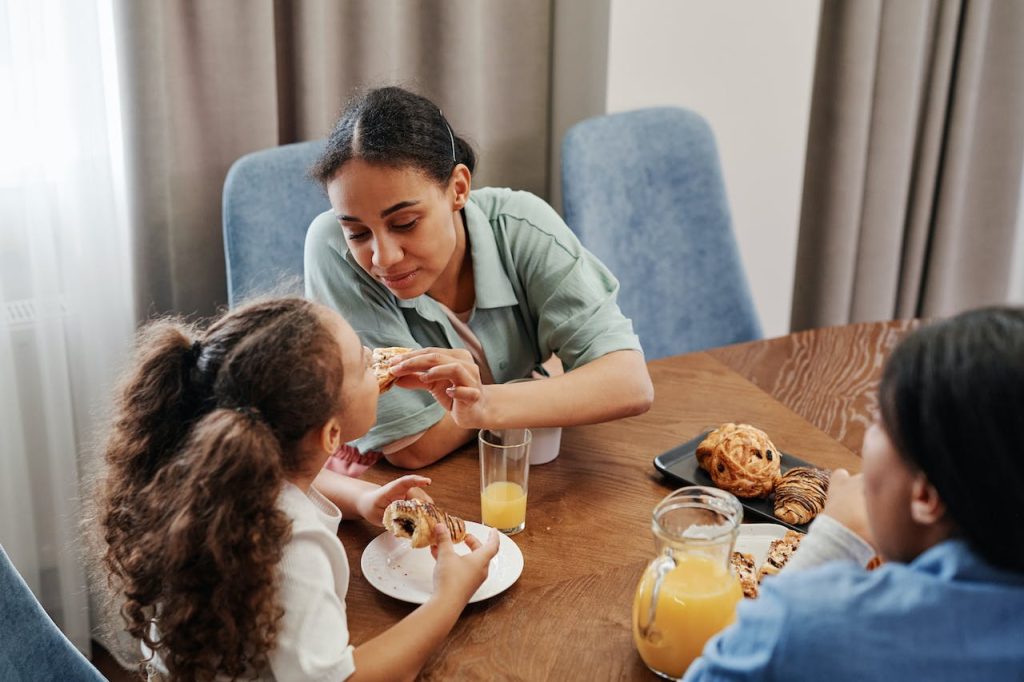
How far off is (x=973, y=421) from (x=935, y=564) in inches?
4.8

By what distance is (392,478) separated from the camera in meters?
1.39

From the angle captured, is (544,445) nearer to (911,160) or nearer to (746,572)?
(746,572)

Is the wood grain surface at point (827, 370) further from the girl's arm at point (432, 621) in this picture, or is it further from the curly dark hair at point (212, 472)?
the curly dark hair at point (212, 472)

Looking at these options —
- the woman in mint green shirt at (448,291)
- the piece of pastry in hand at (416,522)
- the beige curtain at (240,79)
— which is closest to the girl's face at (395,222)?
the woman in mint green shirt at (448,291)

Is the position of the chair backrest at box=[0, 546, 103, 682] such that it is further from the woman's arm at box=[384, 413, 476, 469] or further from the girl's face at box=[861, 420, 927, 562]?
the girl's face at box=[861, 420, 927, 562]

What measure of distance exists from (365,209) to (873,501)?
78 centimetres

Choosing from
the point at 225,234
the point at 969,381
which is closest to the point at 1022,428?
the point at 969,381

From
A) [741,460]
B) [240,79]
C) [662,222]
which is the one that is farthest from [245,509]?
[662,222]

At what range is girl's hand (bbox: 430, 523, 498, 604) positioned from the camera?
42.4 inches

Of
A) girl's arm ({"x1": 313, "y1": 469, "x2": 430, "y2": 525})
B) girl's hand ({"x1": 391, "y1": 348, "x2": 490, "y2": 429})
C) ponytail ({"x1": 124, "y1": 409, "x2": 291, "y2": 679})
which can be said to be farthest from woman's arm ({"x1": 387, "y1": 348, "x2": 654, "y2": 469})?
ponytail ({"x1": 124, "y1": 409, "x2": 291, "y2": 679})

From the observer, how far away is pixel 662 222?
2.25 meters

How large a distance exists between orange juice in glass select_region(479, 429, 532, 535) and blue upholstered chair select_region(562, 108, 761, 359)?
0.92m

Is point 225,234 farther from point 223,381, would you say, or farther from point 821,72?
point 821,72

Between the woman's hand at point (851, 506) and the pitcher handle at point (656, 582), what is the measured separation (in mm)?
165
